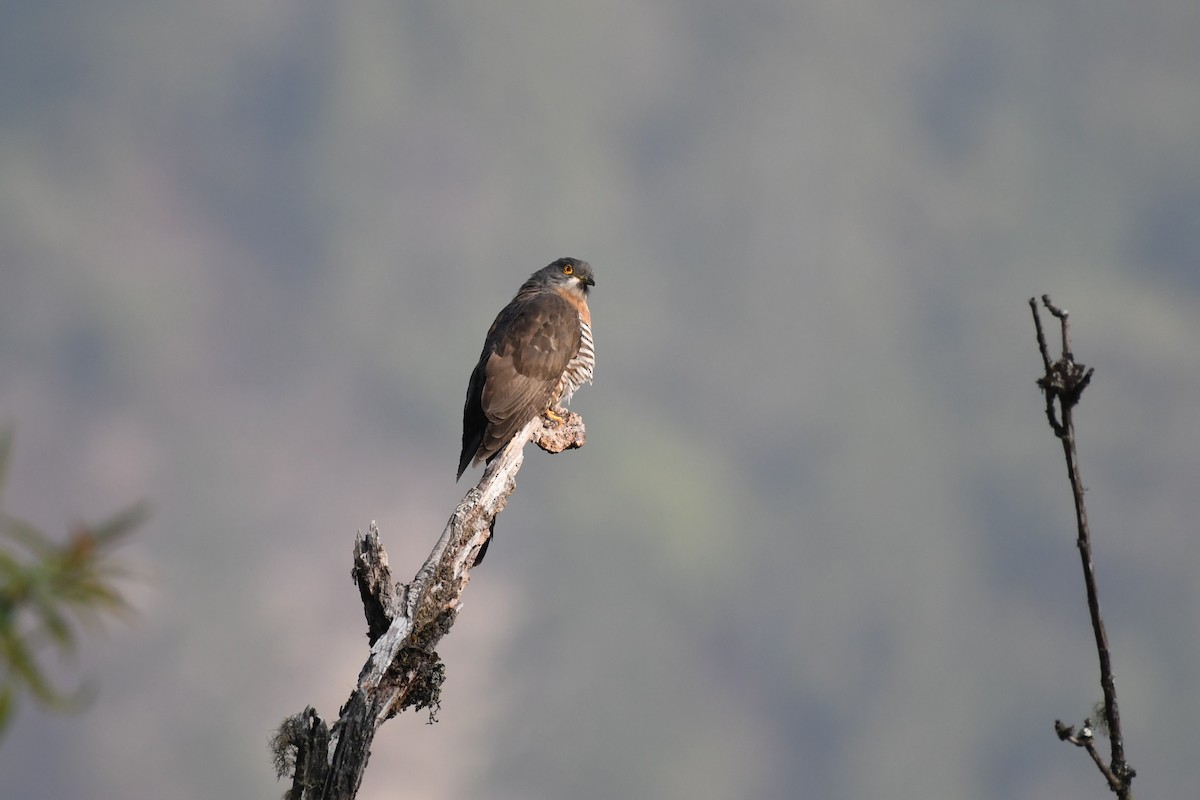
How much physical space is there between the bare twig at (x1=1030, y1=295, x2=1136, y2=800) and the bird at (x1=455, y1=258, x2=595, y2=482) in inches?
253

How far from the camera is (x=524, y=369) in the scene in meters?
10.1

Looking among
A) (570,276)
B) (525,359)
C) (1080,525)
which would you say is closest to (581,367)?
(525,359)

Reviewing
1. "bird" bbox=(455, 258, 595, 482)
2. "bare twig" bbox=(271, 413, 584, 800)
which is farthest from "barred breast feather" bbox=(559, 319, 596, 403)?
"bare twig" bbox=(271, 413, 584, 800)

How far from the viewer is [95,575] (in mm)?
1143

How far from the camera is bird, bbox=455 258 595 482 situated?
9.63m

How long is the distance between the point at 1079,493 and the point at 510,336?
7.93m

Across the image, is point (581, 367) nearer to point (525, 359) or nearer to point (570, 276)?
point (525, 359)

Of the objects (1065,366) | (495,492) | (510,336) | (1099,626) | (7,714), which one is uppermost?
(510,336)

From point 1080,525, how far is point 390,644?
5.12 meters

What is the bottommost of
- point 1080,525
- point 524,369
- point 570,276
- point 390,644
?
point 1080,525

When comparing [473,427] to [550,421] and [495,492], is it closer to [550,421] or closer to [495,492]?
[550,421]

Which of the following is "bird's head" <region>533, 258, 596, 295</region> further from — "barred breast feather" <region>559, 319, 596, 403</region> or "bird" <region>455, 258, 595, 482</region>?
"barred breast feather" <region>559, 319, 596, 403</region>

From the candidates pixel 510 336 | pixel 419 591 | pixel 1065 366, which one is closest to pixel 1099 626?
pixel 1065 366

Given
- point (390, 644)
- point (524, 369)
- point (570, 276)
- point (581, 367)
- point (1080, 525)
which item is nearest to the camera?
point (1080, 525)
